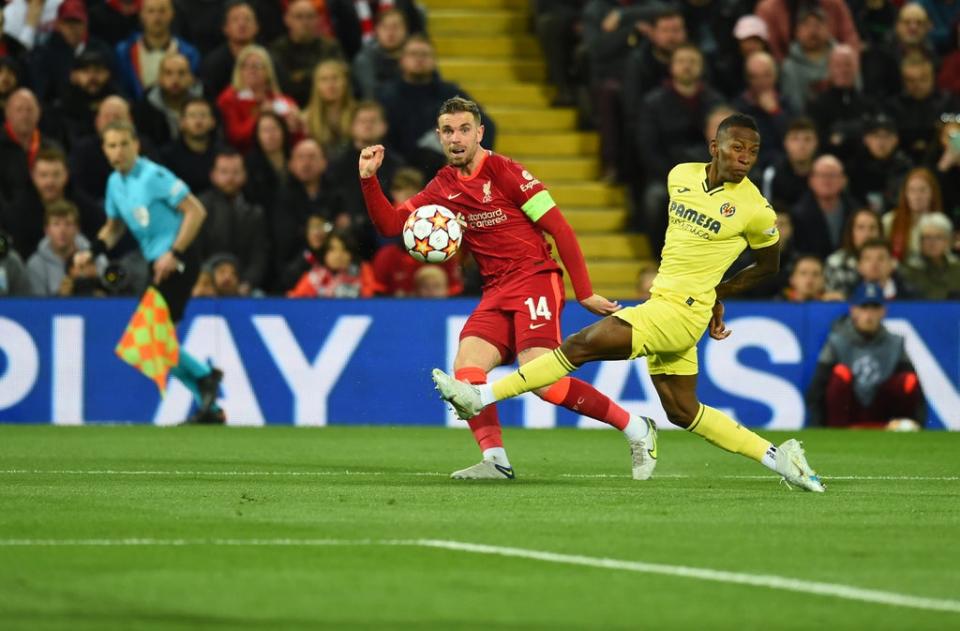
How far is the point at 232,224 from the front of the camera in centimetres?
1755

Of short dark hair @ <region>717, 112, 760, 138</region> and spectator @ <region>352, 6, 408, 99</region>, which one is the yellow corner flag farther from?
short dark hair @ <region>717, 112, 760, 138</region>

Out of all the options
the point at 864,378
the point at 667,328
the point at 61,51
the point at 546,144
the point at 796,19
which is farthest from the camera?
the point at 546,144

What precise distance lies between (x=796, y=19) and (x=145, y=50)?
6830mm

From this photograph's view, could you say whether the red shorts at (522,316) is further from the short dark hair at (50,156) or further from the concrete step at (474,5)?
the concrete step at (474,5)

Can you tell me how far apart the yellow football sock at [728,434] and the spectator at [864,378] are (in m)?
6.33

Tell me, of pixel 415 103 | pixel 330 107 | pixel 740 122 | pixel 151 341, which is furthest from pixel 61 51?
pixel 740 122

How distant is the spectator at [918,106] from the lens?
1953 centimetres

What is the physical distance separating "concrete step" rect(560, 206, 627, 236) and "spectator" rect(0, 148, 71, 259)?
17.7ft

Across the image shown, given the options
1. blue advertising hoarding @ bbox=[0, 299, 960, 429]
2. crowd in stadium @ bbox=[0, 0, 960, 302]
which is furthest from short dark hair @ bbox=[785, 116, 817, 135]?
blue advertising hoarding @ bbox=[0, 299, 960, 429]

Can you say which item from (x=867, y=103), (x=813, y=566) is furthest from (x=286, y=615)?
(x=867, y=103)

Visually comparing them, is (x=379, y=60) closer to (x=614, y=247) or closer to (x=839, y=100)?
(x=614, y=247)

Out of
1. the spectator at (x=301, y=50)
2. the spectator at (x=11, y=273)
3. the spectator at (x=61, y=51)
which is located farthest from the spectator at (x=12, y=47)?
the spectator at (x=11, y=273)

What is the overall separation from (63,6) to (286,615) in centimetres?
1351

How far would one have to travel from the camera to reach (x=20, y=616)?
5844 millimetres
